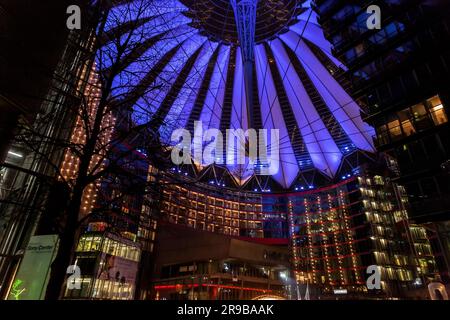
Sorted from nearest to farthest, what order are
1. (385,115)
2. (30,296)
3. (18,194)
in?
(30,296)
(18,194)
(385,115)

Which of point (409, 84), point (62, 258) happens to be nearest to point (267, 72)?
point (409, 84)

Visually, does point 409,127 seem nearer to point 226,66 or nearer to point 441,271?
point 226,66

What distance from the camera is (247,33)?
1136 inches

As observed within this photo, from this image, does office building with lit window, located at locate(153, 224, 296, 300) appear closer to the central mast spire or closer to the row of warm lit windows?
the row of warm lit windows

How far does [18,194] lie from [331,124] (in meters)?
45.4

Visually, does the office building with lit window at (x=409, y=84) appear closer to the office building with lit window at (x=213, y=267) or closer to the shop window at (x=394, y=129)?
the shop window at (x=394, y=129)

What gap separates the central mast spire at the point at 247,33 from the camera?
2748cm

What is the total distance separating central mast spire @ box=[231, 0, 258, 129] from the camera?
2748cm

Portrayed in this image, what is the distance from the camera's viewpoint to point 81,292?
28266mm

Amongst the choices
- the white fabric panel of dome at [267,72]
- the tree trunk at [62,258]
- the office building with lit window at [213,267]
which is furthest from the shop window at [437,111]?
the office building with lit window at [213,267]

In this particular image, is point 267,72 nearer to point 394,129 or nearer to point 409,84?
point 409,84
